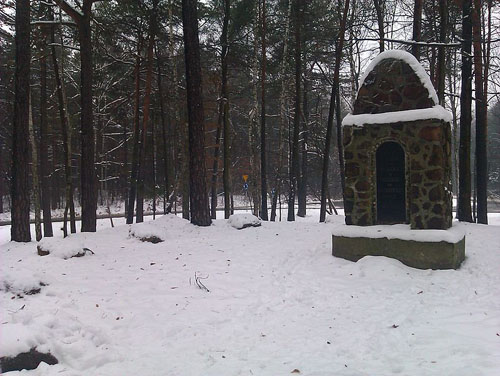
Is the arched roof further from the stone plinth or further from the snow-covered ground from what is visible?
the snow-covered ground

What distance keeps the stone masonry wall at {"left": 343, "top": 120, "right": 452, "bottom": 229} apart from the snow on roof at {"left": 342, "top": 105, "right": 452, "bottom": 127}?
0.08 m

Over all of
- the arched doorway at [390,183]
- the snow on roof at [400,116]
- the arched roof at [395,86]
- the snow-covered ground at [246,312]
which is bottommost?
the snow-covered ground at [246,312]

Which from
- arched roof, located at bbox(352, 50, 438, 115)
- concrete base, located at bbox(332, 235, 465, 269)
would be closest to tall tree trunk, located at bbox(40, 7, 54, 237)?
arched roof, located at bbox(352, 50, 438, 115)

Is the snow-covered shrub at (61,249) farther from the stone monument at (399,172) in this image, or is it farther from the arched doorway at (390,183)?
the arched doorway at (390,183)

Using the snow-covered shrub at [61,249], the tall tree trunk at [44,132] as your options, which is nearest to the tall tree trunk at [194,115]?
the snow-covered shrub at [61,249]

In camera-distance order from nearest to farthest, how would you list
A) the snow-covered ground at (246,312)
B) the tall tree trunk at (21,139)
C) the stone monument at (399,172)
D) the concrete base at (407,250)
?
the snow-covered ground at (246,312), the concrete base at (407,250), the stone monument at (399,172), the tall tree trunk at (21,139)

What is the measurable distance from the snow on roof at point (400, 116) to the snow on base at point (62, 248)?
570cm

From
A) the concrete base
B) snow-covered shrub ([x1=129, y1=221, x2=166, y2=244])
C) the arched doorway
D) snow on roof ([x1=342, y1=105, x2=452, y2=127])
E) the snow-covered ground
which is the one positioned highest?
snow on roof ([x1=342, y1=105, x2=452, y2=127])

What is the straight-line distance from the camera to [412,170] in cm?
700

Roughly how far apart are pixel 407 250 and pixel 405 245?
0.30 ft

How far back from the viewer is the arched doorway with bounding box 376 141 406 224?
7.48 metres

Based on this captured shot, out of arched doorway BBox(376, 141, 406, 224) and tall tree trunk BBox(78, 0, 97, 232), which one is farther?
tall tree trunk BBox(78, 0, 97, 232)

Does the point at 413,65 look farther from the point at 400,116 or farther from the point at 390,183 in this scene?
the point at 390,183

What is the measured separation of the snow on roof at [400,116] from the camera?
22.3 ft
